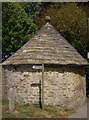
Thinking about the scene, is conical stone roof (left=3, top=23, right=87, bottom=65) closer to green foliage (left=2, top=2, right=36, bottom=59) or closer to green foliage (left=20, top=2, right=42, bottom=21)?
green foliage (left=2, top=2, right=36, bottom=59)

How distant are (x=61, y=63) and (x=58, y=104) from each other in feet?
7.12

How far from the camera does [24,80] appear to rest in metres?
20.2

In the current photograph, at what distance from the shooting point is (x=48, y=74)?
65.3 feet

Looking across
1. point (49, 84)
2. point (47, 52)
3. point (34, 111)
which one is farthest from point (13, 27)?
point (34, 111)

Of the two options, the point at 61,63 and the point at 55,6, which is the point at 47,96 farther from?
the point at 55,6

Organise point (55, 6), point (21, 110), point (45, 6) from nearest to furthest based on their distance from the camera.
Answer: point (21, 110)
point (55, 6)
point (45, 6)

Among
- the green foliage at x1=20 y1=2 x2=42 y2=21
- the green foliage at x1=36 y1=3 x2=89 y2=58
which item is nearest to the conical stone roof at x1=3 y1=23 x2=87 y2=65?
the green foliage at x1=36 y1=3 x2=89 y2=58

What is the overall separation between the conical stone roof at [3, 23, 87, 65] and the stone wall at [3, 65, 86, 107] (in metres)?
0.34

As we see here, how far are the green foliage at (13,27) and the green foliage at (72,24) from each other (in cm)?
280

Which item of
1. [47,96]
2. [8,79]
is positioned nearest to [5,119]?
[47,96]

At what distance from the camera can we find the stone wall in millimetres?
19870

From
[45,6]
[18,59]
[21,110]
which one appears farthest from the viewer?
[45,6]

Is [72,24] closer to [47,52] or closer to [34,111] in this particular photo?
[47,52]

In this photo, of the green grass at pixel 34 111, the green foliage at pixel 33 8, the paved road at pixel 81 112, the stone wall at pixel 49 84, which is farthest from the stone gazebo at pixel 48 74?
the green foliage at pixel 33 8
